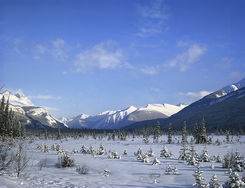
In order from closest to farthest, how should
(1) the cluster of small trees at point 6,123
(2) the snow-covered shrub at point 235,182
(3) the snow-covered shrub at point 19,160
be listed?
1. (2) the snow-covered shrub at point 235,182
2. (3) the snow-covered shrub at point 19,160
3. (1) the cluster of small trees at point 6,123

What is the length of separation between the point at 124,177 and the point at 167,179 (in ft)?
7.83

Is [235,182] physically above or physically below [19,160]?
below

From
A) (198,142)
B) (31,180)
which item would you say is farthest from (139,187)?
(198,142)

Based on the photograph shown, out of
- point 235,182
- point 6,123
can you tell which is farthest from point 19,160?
point 6,123

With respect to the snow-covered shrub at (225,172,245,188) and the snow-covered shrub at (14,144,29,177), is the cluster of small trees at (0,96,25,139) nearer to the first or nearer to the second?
the snow-covered shrub at (14,144,29,177)

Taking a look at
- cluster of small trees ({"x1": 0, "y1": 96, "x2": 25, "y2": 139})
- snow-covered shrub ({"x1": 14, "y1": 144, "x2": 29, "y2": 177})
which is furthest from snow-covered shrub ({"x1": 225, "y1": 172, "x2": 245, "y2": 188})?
cluster of small trees ({"x1": 0, "y1": 96, "x2": 25, "y2": 139})

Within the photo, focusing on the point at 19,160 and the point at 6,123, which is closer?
the point at 19,160

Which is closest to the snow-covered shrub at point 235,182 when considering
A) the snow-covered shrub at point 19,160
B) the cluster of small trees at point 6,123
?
the snow-covered shrub at point 19,160

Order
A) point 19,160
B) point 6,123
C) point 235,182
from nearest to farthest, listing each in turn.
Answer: point 235,182
point 19,160
point 6,123

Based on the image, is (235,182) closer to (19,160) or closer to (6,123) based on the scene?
(19,160)

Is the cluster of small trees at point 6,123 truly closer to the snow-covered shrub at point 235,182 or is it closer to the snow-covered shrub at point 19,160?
the snow-covered shrub at point 19,160

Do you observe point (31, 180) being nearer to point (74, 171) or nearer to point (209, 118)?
point (74, 171)

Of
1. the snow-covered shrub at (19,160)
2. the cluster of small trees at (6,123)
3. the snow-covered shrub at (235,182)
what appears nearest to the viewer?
the snow-covered shrub at (235,182)

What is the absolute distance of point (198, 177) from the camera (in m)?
8.30
